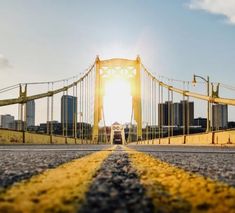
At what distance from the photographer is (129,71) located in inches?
3024

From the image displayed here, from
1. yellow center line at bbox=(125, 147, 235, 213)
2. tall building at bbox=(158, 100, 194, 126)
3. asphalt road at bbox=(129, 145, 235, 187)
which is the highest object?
tall building at bbox=(158, 100, 194, 126)

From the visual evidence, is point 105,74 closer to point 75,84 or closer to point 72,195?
point 75,84

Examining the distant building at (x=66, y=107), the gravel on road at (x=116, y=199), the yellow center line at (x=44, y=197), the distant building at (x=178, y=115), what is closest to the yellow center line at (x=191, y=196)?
the gravel on road at (x=116, y=199)

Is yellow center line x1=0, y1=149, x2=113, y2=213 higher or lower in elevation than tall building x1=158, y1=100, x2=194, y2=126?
lower

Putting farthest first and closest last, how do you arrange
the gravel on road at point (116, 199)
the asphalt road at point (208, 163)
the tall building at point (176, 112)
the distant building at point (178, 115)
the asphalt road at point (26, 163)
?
the distant building at point (178, 115) → the tall building at point (176, 112) → the asphalt road at point (208, 163) → the asphalt road at point (26, 163) → the gravel on road at point (116, 199)

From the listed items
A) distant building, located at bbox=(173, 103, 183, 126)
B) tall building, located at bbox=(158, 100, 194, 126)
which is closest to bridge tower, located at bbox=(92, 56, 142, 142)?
tall building, located at bbox=(158, 100, 194, 126)

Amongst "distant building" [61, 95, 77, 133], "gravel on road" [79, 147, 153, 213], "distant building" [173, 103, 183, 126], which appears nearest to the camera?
"gravel on road" [79, 147, 153, 213]

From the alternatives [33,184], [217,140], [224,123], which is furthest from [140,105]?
[33,184]

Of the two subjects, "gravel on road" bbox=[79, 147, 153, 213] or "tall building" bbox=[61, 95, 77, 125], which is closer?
"gravel on road" bbox=[79, 147, 153, 213]

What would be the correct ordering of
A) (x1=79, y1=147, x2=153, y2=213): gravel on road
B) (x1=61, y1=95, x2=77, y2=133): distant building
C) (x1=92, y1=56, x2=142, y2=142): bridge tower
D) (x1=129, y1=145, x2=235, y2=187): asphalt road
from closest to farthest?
1. (x1=79, y1=147, x2=153, y2=213): gravel on road
2. (x1=129, y1=145, x2=235, y2=187): asphalt road
3. (x1=61, y1=95, x2=77, y2=133): distant building
4. (x1=92, y1=56, x2=142, y2=142): bridge tower

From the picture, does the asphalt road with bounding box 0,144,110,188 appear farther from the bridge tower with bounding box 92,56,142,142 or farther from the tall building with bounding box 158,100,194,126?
the bridge tower with bounding box 92,56,142,142

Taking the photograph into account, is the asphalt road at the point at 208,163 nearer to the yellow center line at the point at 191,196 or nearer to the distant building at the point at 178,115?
the yellow center line at the point at 191,196

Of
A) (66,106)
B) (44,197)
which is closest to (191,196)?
(44,197)

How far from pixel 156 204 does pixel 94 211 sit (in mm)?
313
